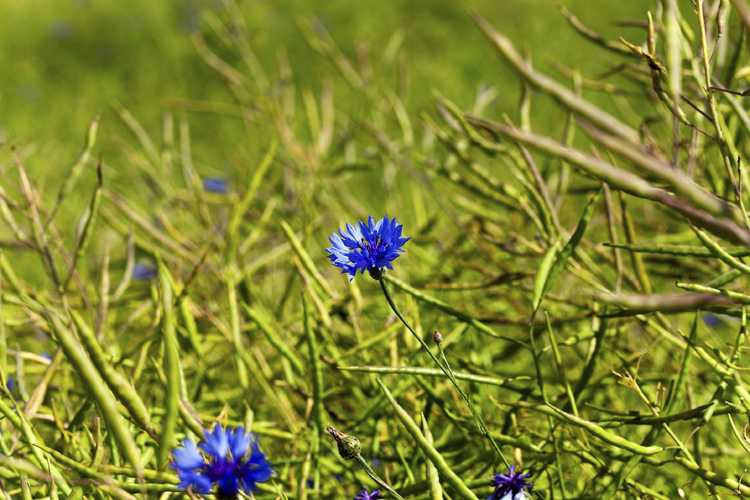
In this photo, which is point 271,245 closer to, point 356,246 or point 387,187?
point 387,187

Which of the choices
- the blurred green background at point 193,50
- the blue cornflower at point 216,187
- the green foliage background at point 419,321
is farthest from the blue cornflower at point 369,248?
the blurred green background at point 193,50

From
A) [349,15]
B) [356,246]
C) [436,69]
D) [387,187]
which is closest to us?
[356,246]

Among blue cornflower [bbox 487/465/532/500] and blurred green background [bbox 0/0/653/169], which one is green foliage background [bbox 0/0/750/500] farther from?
blurred green background [bbox 0/0/653/169]

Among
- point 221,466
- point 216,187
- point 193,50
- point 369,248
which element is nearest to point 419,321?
point 369,248

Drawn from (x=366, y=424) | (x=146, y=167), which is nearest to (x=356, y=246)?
(x=366, y=424)

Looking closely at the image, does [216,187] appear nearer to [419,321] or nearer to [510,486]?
[419,321]

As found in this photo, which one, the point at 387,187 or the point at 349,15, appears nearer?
the point at 387,187
